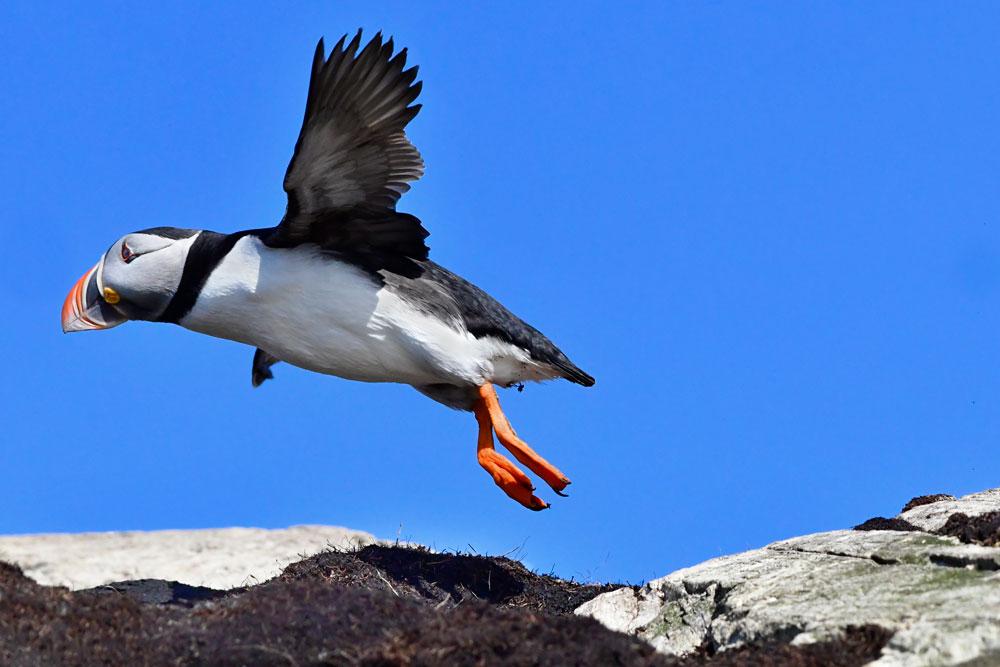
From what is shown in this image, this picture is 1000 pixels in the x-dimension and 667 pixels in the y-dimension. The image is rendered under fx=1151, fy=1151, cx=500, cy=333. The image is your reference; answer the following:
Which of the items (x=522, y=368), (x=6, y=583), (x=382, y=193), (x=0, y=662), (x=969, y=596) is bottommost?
(x=0, y=662)

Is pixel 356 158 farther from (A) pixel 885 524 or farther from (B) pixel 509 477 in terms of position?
(A) pixel 885 524

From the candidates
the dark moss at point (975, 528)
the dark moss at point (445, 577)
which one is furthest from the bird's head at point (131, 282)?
the dark moss at point (975, 528)

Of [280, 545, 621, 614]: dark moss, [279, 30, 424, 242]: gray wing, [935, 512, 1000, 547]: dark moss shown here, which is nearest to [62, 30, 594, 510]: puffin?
[279, 30, 424, 242]: gray wing

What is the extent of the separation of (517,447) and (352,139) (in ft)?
9.81

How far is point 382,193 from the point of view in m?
9.45

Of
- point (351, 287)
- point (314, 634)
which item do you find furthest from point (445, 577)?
point (314, 634)

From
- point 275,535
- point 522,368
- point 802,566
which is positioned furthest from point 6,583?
point 275,535

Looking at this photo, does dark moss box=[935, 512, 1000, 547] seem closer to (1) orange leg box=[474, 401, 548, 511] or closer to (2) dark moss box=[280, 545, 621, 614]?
(2) dark moss box=[280, 545, 621, 614]

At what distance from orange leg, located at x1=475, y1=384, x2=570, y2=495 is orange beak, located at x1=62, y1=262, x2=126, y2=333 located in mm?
3422

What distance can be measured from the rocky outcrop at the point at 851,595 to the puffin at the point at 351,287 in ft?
5.56

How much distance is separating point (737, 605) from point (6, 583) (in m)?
4.89

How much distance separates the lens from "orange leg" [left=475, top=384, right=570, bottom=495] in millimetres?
9945

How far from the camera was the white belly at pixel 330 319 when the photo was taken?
375 inches

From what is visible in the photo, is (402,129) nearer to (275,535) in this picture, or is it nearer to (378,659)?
(378,659)
